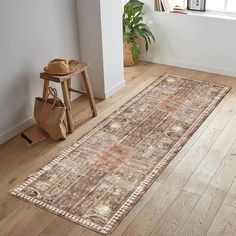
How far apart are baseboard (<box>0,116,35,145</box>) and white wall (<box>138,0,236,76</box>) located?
1.78 metres

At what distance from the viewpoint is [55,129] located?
10.1ft

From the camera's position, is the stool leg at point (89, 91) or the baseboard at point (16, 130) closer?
the baseboard at point (16, 130)

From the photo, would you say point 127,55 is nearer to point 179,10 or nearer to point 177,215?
point 179,10

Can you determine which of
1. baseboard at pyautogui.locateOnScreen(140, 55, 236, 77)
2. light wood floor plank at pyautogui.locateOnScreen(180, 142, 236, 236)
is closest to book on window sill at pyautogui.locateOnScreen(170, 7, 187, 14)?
baseboard at pyautogui.locateOnScreen(140, 55, 236, 77)

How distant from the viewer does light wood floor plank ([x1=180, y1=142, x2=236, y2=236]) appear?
229 centimetres

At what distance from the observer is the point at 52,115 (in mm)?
3107

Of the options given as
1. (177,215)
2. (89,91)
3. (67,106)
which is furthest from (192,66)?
(177,215)

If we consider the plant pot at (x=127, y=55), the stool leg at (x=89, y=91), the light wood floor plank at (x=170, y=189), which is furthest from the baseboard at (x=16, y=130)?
the plant pot at (x=127, y=55)

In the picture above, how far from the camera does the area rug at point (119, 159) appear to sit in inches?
97.6

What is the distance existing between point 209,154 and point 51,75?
125 centimetres

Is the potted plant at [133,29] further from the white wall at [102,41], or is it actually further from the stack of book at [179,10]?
the white wall at [102,41]

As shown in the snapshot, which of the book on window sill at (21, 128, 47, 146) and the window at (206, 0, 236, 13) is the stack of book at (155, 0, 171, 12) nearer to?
the window at (206, 0, 236, 13)

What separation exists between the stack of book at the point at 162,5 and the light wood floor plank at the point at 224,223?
8.27 feet

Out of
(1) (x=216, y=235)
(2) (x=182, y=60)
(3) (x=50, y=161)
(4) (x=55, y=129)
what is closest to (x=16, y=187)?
(3) (x=50, y=161)
